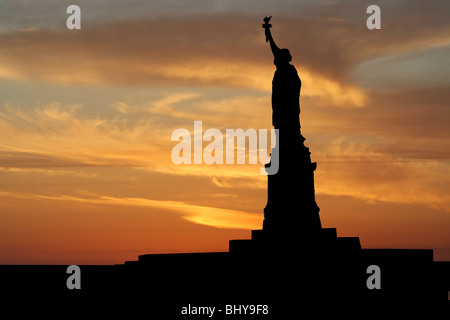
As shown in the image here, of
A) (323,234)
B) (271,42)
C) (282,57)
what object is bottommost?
(323,234)

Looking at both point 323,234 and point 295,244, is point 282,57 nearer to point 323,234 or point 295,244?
point 323,234

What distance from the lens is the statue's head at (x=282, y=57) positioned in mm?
26406

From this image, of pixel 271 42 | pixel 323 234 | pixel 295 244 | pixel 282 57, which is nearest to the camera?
pixel 295 244

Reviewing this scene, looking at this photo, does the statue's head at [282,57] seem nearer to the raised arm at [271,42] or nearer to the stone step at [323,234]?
the raised arm at [271,42]

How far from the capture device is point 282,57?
26.4 metres

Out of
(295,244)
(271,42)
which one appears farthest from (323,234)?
(271,42)

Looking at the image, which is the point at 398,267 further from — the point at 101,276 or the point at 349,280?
the point at 101,276

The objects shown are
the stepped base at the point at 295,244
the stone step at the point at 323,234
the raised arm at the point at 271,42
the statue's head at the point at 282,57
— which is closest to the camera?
the stepped base at the point at 295,244

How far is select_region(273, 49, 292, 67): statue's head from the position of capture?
1040 inches

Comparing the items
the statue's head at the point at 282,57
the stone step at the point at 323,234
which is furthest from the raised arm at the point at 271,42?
the stone step at the point at 323,234

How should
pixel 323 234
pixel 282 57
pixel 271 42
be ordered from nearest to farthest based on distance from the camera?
pixel 323 234, pixel 271 42, pixel 282 57

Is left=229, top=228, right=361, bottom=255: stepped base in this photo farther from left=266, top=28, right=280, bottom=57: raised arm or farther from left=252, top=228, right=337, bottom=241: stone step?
left=266, top=28, right=280, bottom=57: raised arm
